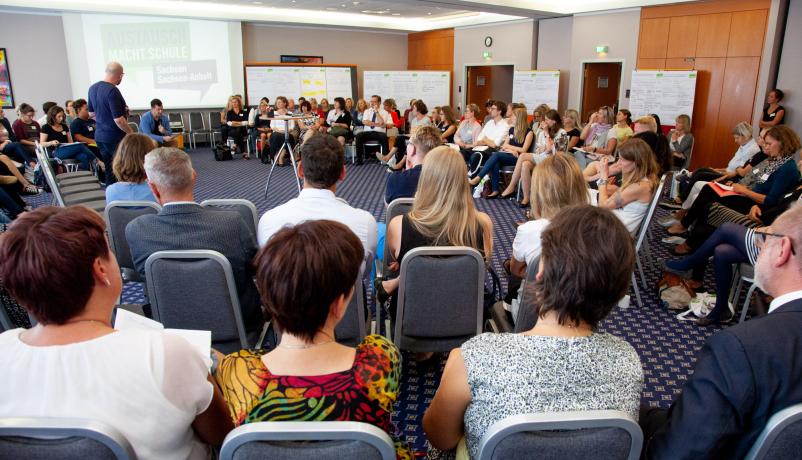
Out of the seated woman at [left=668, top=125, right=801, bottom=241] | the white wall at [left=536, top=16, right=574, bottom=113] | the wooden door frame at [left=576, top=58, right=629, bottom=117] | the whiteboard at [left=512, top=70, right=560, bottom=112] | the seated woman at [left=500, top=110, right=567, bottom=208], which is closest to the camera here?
the seated woman at [left=668, top=125, right=801, bottom=241]

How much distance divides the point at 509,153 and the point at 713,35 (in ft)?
14.4

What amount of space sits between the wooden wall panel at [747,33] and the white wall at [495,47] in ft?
14.3

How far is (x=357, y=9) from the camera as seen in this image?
497 inches

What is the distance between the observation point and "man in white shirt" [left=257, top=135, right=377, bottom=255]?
2.45 metres

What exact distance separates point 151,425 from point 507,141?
7322 millimetres

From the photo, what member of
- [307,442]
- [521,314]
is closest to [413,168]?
[521,314]

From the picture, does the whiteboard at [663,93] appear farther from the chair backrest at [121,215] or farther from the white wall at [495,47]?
the chair backrest at [121,215]

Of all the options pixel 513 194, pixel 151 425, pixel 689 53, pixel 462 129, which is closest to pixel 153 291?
pixel 151 425

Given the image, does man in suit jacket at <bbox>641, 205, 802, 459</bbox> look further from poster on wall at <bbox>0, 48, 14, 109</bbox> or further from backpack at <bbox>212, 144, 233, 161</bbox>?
poster on wall at <bbox>0, 48, 14, 109</bbox>

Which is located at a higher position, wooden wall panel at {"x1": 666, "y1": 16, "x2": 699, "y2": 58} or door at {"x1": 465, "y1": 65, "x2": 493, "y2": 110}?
wooden wall panel at {"x1": 666, "y1": 16, "x2": 699, "y2": 58}

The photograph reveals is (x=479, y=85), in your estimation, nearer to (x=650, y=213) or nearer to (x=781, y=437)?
(x=650, y=213)

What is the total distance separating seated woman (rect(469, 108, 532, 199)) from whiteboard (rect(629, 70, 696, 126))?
3188 millimetres

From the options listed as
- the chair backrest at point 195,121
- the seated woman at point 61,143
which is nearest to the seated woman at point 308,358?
the seated woman at point 61,143

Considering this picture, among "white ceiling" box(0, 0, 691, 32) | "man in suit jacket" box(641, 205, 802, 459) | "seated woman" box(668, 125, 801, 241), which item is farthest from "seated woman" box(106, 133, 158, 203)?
"white ceiling" box(0, 0, 691, 32)
